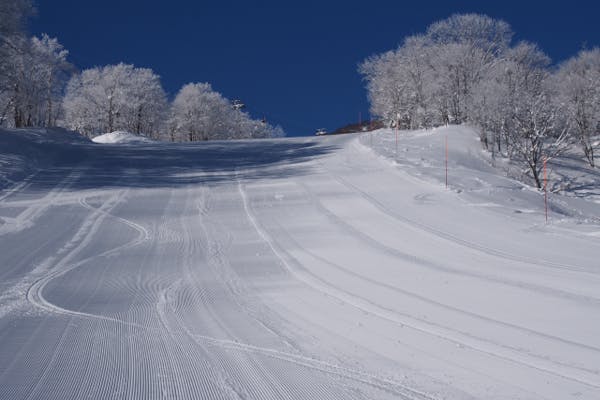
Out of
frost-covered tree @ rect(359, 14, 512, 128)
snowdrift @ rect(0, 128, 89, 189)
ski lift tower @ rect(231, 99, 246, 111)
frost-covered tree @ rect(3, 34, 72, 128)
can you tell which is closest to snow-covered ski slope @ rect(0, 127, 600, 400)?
snowdrift @ rect(0, 128, 89, 189)

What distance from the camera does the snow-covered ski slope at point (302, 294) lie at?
481cm

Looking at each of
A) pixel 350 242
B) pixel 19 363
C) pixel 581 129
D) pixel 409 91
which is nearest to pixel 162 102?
pixel 409 91

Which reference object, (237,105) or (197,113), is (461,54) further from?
(237,105)

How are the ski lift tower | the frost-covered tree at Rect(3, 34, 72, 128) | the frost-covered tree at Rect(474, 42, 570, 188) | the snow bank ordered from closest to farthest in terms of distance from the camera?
the snow bank
the frost-covered tree at Rect(474, 42, 570, 188)
the frost-covered tree at Rect(3, 34, 72, 128)
the ski lift tower

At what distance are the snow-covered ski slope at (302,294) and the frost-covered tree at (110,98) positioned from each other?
49.8 meters

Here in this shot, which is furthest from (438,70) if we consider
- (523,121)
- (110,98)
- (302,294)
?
(110,98)

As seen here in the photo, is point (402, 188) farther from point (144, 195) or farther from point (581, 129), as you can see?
point (581, 129)

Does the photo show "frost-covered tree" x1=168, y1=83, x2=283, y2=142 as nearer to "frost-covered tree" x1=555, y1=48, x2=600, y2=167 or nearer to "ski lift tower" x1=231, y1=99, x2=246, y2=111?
"ski lift tower" x1=231, y1=99, x2=246, y2=111

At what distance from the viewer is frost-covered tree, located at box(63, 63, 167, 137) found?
64812 millimetres

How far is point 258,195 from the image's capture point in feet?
58.1

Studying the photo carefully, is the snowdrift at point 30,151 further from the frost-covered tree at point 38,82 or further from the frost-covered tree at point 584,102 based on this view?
the frost-covered tree at point 584,102

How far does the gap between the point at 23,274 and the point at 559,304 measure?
8.13m

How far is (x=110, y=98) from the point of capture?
2564 inches

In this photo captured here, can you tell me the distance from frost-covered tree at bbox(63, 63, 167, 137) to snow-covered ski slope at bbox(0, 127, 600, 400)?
49848 millimetres
